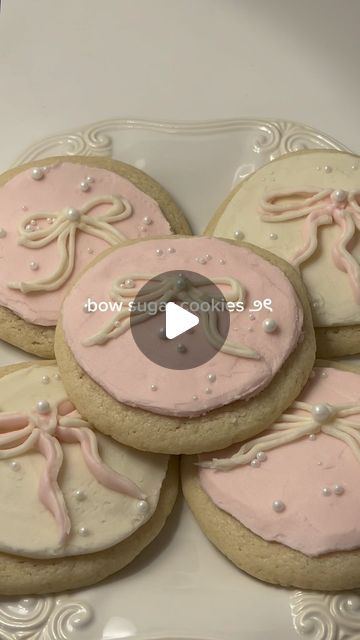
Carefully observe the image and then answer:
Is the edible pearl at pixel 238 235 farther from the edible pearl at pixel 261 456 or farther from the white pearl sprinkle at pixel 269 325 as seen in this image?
the edible pearl at pixel 261 456

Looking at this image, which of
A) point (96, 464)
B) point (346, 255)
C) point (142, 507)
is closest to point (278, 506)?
point (142, 507)

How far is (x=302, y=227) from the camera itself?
1892mm

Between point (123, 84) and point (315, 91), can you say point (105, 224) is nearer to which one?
point (123, 84)

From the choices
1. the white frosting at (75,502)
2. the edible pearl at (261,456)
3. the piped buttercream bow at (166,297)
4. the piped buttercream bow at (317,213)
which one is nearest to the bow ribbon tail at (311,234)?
the piped buttercream bow at (317,213)

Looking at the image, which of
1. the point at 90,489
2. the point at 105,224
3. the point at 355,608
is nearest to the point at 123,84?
the point at 105,224

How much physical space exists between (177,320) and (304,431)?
0.37m

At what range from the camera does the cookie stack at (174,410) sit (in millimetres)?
1486

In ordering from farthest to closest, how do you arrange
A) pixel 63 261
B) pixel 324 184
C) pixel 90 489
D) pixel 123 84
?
pixel 123 84
pixel 324 184
pixel 63 261
pixel 90 489

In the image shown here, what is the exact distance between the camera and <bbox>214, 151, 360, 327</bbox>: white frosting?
1805 mm

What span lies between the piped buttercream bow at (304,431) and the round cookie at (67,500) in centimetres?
17

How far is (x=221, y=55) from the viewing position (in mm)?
2467

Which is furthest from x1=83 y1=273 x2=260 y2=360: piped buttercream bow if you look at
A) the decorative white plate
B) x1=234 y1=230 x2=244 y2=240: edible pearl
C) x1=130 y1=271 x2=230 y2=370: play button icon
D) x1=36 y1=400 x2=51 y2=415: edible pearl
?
the decorative white plate

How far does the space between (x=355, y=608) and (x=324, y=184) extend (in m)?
1.08

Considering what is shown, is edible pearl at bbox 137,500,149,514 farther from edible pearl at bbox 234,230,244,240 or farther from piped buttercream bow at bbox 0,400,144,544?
edible pearl at bbox 234,230,244,240
